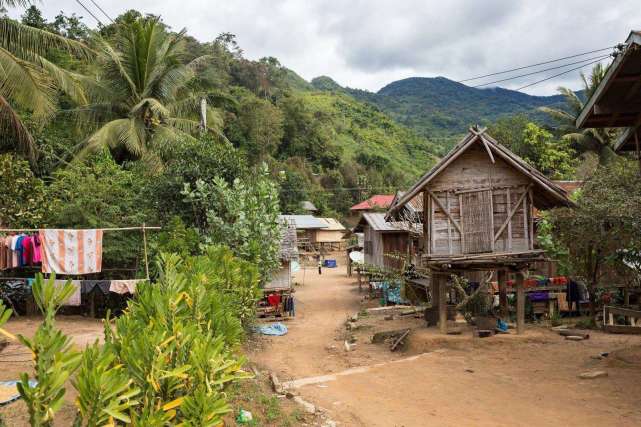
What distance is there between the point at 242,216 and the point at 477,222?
6.27 meters

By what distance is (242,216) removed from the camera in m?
13.6

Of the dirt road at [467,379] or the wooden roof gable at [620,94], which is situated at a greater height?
the wooden roof gable at [620,94]

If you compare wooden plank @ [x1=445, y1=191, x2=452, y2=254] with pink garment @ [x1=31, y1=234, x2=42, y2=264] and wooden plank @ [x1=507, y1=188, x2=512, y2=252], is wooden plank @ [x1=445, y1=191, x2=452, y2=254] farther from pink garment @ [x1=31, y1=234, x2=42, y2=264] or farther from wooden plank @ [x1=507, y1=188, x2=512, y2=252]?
pink garment @ [x1=31, y1=234, x2=42, y2=264]

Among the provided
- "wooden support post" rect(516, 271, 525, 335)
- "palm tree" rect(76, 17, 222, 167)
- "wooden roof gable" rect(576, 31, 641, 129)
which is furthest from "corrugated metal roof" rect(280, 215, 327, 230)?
"wooden roof gable" rect(576, 31, 641, 129)

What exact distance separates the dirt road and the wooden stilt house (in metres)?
1.88

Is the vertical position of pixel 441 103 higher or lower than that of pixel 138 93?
higher

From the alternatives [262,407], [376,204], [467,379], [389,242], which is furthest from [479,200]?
[376,204]

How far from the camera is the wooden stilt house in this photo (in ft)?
42.6

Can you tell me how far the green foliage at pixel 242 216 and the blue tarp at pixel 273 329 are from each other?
2351mm

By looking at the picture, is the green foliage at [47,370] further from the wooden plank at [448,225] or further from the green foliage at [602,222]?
the wooden plank at [448,225]

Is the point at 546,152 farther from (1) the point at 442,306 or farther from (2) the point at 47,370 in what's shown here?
(2) the point at 47,370

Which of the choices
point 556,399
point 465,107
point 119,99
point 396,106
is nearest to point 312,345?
point 556,399

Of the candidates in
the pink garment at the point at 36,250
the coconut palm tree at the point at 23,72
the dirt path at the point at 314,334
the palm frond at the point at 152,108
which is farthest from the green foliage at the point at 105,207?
the dirt path at the point at 314,334

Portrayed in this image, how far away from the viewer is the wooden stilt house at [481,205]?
12992 mm
